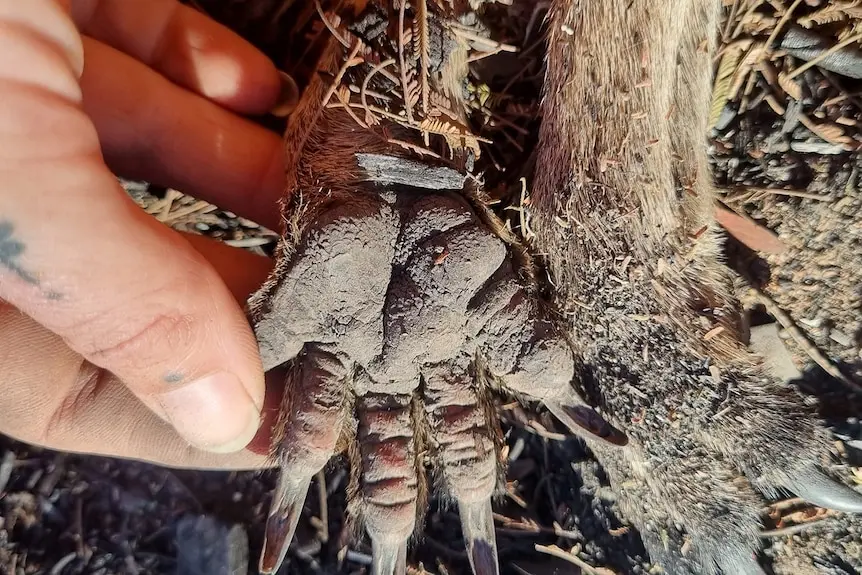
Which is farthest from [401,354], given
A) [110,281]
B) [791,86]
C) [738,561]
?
[791,86]

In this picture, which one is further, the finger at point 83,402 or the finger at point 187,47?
the finger at point 187,47

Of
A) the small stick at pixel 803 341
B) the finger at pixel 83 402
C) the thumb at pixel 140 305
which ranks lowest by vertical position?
the finger at pixel 83 402

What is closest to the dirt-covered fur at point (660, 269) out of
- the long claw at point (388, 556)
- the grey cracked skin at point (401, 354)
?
the grey cracked skin at point (401, 354)

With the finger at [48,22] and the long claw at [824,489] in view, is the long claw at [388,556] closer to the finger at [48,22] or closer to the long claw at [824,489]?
the long claw at [824,489]

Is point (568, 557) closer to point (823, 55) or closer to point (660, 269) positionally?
point (660, 269)

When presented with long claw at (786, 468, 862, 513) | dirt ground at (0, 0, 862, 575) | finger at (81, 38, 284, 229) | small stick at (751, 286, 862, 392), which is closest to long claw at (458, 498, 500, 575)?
dirt ground at (0, 0, 862, 575)

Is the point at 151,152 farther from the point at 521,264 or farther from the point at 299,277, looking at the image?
the point at 521,264

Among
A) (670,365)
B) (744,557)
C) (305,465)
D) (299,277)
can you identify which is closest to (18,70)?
(299,277)
